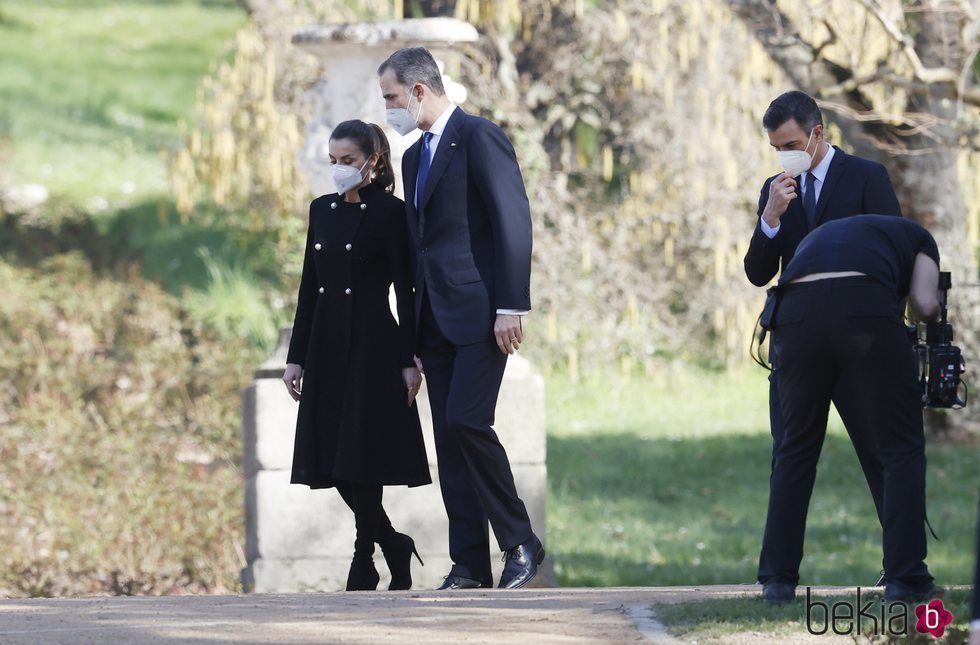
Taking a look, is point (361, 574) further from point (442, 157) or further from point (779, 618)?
point (779, 618)

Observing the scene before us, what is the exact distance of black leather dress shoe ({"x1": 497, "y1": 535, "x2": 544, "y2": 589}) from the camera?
596cm

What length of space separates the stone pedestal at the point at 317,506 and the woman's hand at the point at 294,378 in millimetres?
1585

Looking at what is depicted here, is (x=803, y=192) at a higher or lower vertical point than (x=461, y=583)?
higher

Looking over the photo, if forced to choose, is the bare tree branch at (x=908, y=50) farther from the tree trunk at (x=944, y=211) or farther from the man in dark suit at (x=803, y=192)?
the man in dark suit at (x=803, y=192)

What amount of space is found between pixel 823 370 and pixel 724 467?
6844mm

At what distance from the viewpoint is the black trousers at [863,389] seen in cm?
487

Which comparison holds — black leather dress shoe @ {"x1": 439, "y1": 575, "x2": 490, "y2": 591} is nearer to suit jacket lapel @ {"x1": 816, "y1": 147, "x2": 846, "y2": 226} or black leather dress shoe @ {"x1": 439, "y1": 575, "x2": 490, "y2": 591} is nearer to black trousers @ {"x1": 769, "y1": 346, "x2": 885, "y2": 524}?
black trousers @ {"x1": 769, "y1": 346, "x2": 885, "y2": 524}

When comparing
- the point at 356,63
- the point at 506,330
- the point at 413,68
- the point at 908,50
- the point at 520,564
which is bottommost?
the point at 520,564

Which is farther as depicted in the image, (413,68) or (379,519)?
(379,519)

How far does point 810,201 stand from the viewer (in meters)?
5.72

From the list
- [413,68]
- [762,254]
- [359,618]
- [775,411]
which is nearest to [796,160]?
[762,254]

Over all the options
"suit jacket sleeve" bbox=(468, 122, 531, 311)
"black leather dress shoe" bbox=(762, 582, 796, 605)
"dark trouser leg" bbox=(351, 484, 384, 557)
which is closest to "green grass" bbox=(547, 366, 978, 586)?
"dark trouser leg" bbox=(351, 484, 384, 557)

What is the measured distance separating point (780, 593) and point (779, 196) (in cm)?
126

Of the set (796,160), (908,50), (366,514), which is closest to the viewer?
(796,160)
